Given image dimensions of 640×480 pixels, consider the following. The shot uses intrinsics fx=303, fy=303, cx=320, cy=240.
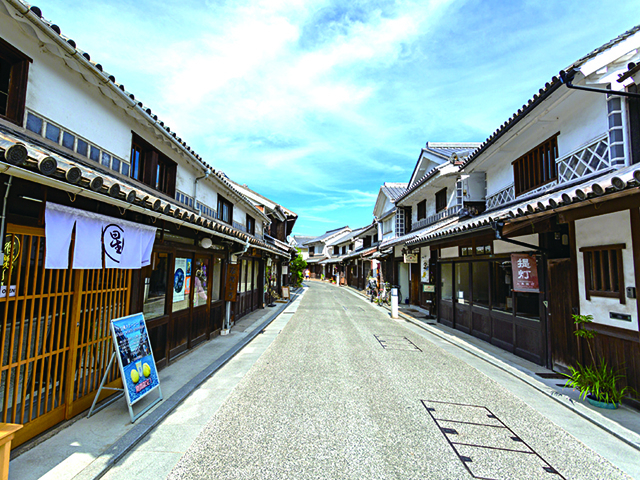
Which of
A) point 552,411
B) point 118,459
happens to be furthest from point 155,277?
point 552,411

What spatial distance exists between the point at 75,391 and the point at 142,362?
3.03 ft

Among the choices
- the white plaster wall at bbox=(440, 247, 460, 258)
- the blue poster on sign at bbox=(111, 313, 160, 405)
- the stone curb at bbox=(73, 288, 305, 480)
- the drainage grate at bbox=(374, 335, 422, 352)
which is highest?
the white plaster wall at bbox=(440, 247, 460, 258)

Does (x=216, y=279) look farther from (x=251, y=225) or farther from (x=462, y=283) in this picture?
(x=462, y=283)

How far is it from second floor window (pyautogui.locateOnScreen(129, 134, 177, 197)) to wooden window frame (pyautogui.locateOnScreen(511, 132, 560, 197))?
10983 mm

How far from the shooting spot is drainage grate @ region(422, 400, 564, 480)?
3545mm

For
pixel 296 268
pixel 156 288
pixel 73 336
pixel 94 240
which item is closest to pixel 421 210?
pixel 296 268

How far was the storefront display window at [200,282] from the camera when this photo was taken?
8.45 m

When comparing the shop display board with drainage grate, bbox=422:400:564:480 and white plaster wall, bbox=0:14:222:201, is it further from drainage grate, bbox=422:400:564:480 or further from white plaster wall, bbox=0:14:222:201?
drainage grate, bbox=422:400:564:480

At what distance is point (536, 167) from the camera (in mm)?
9211

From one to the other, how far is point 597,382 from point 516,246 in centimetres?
419

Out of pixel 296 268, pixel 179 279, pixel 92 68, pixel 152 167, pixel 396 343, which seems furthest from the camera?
pixel 296 268

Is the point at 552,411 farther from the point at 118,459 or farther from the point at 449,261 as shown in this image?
the point at 449,261

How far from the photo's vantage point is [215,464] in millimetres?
3568

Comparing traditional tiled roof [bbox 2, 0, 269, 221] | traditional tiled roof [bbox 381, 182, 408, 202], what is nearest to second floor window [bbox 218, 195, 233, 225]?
traditional tiled roof [bbox 2, 0, 269, 221]
